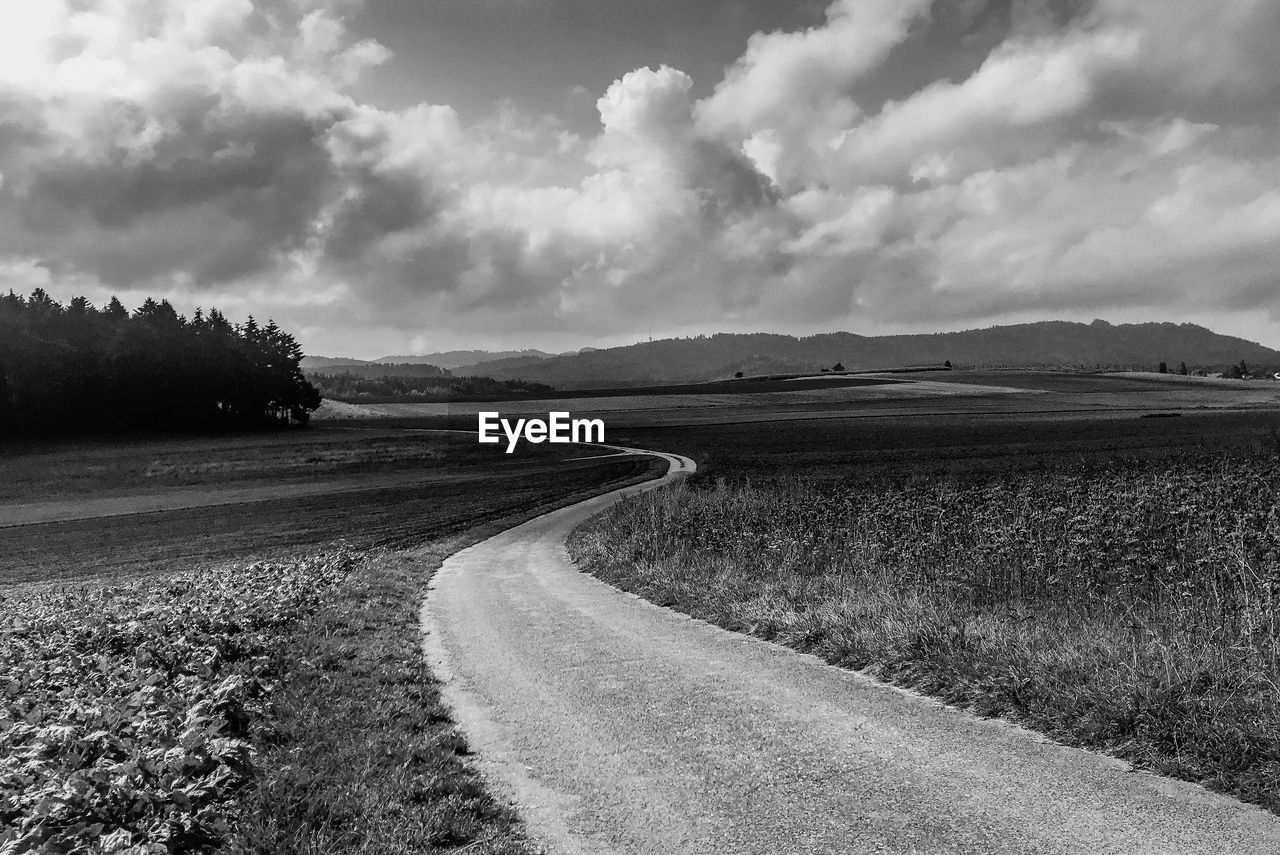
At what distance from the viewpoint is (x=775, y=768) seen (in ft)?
27.5

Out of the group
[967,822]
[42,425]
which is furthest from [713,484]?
[42,425]

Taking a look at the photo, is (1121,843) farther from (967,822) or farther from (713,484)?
(713,484)

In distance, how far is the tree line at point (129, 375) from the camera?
3750 inches

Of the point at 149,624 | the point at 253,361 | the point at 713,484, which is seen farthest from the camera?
the point at 253,361

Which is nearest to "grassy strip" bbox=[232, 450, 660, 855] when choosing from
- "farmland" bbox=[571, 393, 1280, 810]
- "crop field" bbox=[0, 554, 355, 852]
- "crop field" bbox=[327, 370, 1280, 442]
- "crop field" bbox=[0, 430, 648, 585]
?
"crop field" bbox=[0, 554, 355, 852]

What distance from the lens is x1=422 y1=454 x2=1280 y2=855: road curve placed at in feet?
22.2

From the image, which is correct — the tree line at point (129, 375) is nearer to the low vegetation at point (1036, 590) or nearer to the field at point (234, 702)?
the field at point (234, 702)

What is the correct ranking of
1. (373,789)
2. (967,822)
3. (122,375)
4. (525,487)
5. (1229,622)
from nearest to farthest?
(967,822) < (373,789) < (1229,622) < (525,487) < (122,375)

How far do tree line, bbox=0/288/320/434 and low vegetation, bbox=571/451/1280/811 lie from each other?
91.2m

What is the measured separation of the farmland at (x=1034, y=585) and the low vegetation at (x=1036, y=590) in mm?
39

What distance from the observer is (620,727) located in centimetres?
999

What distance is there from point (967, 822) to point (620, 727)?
13.7 feet

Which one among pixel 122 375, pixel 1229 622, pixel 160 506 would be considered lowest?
pixel 160 506

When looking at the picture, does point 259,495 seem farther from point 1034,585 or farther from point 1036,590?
point 1036,590
